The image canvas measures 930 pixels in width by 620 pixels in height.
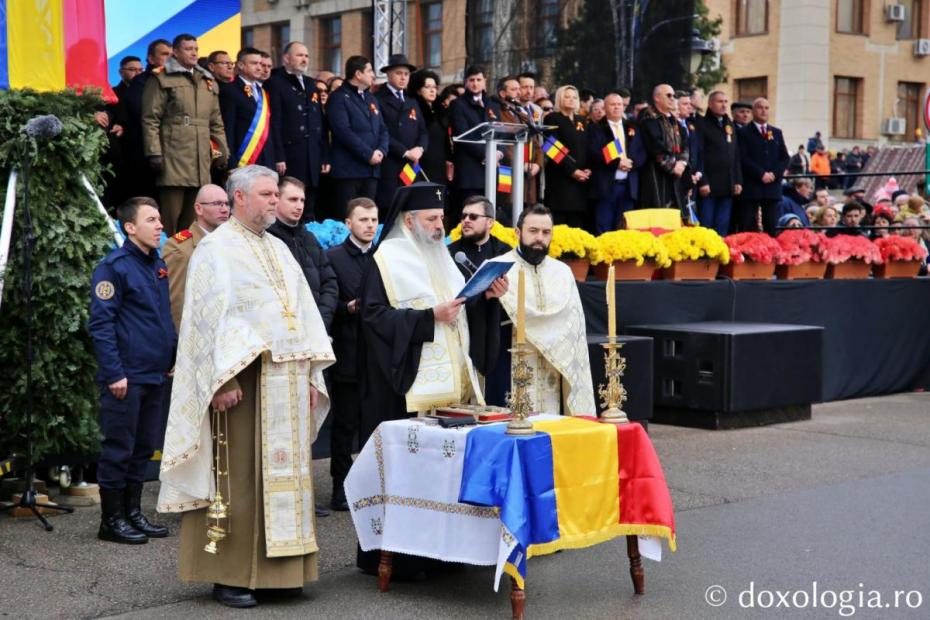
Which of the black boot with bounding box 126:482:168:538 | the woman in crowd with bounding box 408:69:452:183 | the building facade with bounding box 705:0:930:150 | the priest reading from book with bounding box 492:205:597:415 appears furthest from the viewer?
the building facade with bounding box 705:0:930:150

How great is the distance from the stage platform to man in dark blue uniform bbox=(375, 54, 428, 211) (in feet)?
7.08

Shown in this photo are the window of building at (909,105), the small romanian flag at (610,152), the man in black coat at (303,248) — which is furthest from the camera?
the window of building at (909,105)

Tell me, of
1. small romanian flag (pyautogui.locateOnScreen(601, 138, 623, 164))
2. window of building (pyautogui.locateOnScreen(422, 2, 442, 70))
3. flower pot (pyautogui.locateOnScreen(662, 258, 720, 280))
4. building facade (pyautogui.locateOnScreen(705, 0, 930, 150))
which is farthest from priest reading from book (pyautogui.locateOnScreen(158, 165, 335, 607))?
building facade (pyautogui.locateOnScreen(705, 0, 930, 150))

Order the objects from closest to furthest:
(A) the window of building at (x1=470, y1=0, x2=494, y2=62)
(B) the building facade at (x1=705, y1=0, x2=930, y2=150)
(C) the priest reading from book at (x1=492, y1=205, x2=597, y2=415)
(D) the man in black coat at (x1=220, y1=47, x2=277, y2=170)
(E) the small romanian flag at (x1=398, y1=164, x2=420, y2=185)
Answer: (C) the priest reading from book at (x1=492, y1=205, x2=597, y2=415)
(D) the man in black coat at (x1=220, y1=47, x2=277, y2=170)
(E) the small romanian flag at (x1=398, y1=164, x2=420, y2=185)
(A) the window of building at (x1=470, y1=0, x2=494, y2=62)
(B) the building facade at (x1=705, y1=0, x2=930, y2=150)

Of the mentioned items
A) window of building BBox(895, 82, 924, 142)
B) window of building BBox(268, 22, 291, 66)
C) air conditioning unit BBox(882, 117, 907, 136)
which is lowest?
air conditioning unit BBox(882, 117, 907, 136)

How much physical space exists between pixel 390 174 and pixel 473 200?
15.8 ft

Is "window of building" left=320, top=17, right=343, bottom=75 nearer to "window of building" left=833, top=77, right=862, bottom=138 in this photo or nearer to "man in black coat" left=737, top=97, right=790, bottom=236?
"man in black coat" left=737, top=97, right=790, bottom=236

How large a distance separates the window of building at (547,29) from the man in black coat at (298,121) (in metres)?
5.73

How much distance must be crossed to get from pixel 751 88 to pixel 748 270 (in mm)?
28140

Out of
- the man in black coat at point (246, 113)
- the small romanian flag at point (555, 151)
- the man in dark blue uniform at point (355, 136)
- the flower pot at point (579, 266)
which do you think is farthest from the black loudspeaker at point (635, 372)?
the man in black coat at point (246, 113)

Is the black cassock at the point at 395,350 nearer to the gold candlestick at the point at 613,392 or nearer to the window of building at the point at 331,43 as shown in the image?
the gold candlestick at the point at 613,392

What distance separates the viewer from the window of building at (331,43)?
3095 cm

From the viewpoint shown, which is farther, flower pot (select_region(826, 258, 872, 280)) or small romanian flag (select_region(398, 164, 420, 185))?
flower pot (select_region(826, 258, 872, 280))

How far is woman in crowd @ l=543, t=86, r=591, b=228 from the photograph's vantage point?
548 inches
